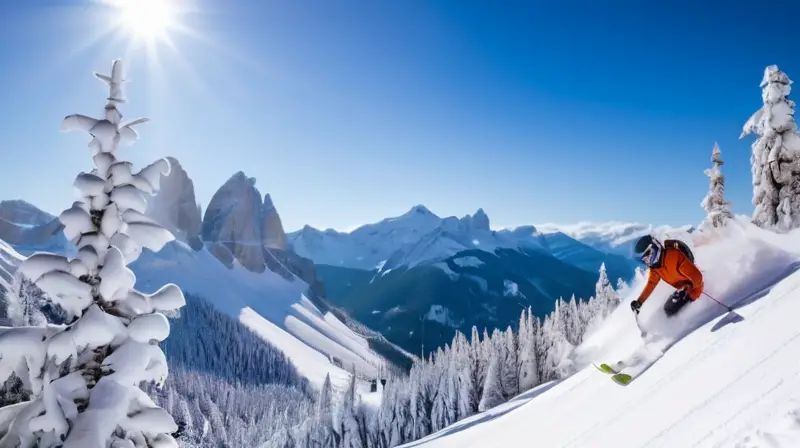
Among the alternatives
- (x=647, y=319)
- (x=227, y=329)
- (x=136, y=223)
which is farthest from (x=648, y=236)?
(x=227, y=329)

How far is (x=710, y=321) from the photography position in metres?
9.68

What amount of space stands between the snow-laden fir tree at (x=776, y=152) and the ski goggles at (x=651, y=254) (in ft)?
36.6

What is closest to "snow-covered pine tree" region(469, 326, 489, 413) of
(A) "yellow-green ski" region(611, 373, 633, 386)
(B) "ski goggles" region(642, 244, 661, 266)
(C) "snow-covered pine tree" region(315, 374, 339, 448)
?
(C) "snow-covered pine tree" region(315, 374, 339, 448)

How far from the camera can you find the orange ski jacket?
1011 cm

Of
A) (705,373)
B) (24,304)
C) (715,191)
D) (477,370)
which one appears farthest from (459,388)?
(24,304)

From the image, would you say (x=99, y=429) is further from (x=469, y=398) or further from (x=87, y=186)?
(x=469, y=398)

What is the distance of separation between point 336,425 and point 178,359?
98.6 meters

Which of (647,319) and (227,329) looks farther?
(227,329)

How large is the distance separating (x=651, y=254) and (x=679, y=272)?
705 mm

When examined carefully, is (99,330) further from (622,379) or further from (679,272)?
(679,272)

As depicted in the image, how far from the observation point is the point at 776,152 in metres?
18.8

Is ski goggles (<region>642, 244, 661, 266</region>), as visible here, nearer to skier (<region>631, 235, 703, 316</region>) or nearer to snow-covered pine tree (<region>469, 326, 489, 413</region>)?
skier (<region>631, 235, 703, 316</region>)

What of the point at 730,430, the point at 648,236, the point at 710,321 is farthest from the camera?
the point at 648,236

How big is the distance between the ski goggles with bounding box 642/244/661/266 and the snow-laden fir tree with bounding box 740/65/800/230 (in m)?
11.1
